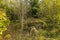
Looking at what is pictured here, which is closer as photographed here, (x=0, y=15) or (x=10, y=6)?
(x=0, y=15)

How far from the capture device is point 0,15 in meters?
9.64

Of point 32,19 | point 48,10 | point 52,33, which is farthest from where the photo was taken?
point 32,19

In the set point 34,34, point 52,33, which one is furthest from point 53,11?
point 34,34

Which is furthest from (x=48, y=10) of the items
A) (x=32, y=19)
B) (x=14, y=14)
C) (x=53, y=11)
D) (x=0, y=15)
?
(x=0, y=15)

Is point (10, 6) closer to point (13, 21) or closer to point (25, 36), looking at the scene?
point (13, 21)

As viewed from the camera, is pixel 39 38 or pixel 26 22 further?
pixel 26 22

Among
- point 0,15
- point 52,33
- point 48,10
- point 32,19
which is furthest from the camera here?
point 32,19

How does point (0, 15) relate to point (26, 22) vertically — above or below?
above

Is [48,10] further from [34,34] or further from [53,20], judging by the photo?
[34,34]

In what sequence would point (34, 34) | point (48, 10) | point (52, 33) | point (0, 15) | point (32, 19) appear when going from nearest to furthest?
1. point (0, 15)
2. point (34, 34)
3. point (52, 33)
4. point (48, 10)
5. point (32, 19)

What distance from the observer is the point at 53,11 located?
1204 cm

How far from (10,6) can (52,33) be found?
11.7 ft

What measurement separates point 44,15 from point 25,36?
2972mm

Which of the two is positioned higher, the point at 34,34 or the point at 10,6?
the point at 10,6
